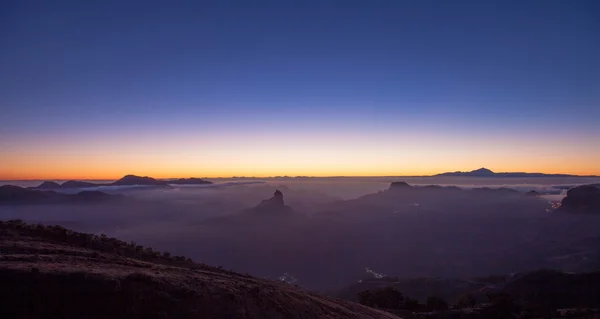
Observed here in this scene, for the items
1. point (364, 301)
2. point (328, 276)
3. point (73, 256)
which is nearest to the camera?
point (73, 256)

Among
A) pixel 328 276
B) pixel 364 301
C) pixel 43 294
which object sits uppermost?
pixel 43 294

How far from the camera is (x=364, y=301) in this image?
50062 millimetres

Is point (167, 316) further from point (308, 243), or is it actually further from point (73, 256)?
point (308, 243)

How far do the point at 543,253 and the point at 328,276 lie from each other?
98358 mm

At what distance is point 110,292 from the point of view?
14.3 meters

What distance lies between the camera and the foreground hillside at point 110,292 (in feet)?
44.0

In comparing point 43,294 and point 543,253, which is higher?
point 43,294

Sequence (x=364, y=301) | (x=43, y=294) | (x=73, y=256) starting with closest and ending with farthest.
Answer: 1. (x=43, y=294)
2. (x=73, y=256)
3. (x=364, y=301)

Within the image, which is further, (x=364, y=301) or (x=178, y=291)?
(x=364, y=301)

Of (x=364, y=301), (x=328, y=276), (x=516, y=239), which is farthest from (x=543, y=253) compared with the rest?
(x=364, y=301)

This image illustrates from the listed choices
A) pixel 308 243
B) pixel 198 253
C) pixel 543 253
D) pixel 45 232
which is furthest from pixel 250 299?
pixel 543 253

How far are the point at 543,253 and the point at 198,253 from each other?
151m

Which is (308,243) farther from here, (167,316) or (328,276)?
(167,316)

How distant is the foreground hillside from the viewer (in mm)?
13397
